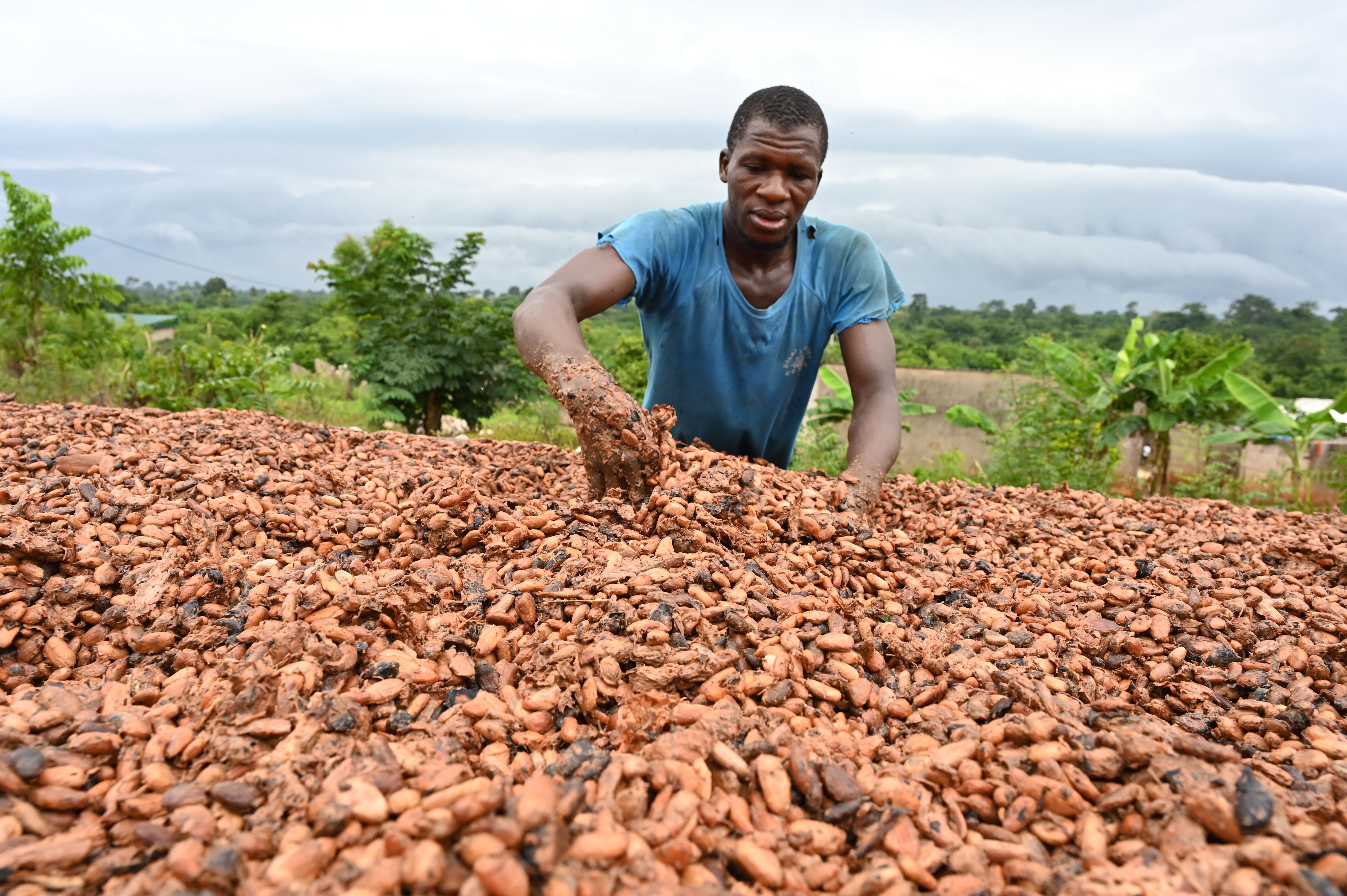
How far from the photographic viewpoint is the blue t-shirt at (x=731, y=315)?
2932mm

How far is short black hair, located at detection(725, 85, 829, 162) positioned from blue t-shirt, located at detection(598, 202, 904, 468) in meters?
0.36

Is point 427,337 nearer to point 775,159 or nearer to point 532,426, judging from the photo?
Answer: point 532,426

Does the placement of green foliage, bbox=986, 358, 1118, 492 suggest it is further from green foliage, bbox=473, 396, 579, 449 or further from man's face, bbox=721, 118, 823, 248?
man's face, bbox=721, 118, 823, 248

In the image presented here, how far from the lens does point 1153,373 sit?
23.9ft

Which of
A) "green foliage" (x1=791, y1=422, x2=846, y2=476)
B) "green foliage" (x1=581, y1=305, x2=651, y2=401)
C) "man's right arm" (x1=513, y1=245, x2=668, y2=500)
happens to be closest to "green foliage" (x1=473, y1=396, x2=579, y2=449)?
"green foliage" (x1=581, y1=305, x2=651, y2=401)

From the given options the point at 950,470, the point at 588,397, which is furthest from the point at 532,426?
the point at 588,397

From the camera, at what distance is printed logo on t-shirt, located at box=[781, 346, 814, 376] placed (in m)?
3.16

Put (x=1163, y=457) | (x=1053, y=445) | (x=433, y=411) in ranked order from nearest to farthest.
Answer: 1. (x=1053, y=445)
2. (x=1163, y=457)
3. (x=433, y=411)

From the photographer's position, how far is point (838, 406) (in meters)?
7.88

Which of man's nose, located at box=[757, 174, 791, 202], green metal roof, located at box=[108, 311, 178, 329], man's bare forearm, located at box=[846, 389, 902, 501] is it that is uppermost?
man's nose, located at box=[757, 174, 791, 202]

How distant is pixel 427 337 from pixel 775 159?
6.11 meters

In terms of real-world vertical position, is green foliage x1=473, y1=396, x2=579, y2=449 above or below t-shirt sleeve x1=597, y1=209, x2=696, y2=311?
below

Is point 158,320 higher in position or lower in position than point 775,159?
lower

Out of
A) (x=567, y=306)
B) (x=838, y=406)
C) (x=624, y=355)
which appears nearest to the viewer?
(x=567, y=306)
